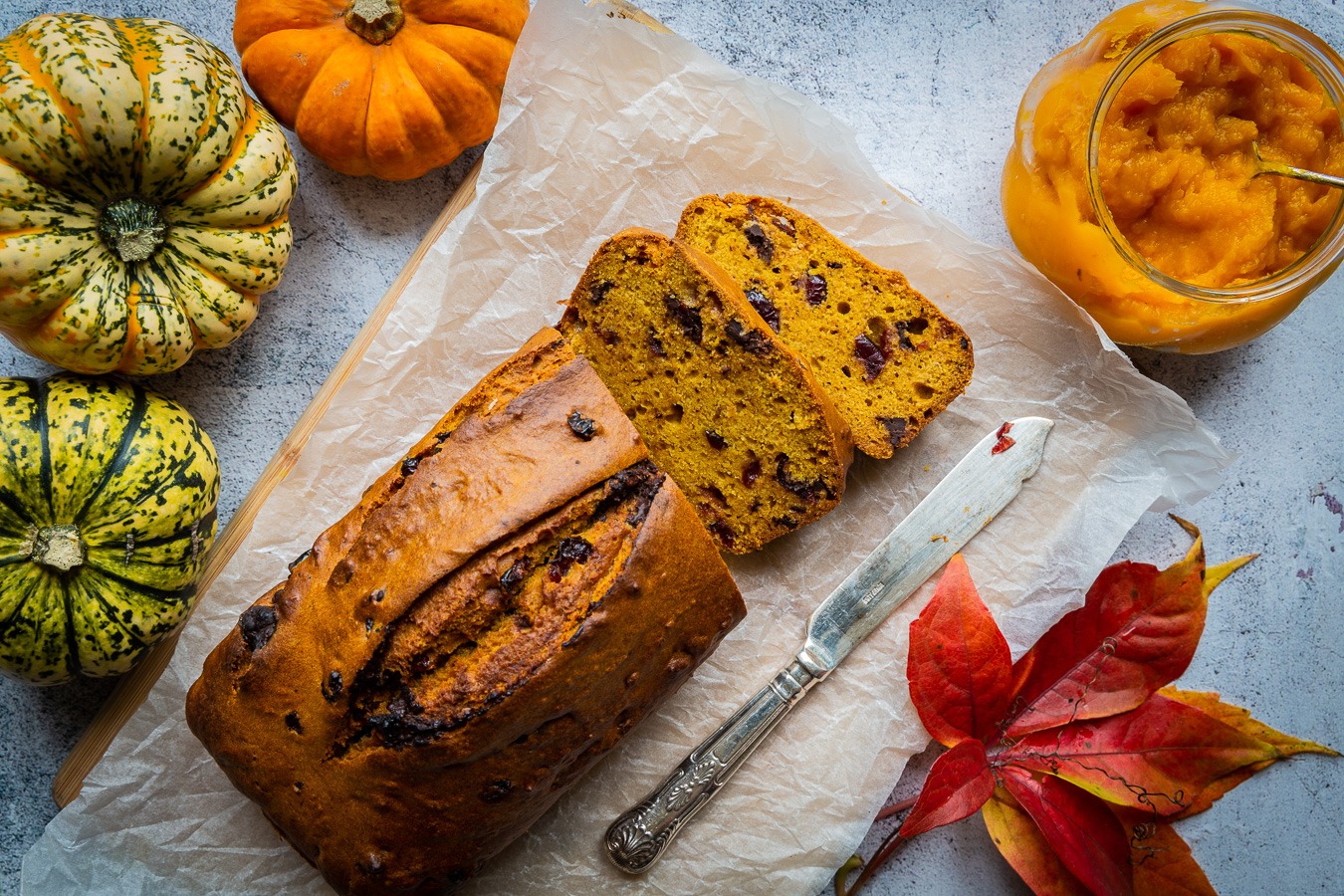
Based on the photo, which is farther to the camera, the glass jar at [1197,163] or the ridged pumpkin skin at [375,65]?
the ridged pumpkin skin at [375,65]

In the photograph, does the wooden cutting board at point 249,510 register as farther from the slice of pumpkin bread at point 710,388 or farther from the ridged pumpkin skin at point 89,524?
the slice of pumpkin bread at point 710,388

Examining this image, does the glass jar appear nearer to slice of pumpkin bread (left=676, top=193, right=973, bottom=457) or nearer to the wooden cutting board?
slice of pumpkin bread (left=676, top=193, right=973, bottom=457)

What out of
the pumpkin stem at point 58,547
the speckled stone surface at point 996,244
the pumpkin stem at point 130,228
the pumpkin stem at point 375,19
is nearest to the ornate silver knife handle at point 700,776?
the speckled stone surface at point 996,244

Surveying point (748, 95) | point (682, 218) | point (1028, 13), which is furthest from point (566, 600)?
point (1028, 13)

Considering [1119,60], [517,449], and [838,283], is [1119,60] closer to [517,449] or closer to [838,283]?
[838,283]

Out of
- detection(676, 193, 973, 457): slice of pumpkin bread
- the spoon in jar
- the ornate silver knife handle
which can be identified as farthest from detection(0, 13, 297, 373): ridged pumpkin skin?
the spoon in jar

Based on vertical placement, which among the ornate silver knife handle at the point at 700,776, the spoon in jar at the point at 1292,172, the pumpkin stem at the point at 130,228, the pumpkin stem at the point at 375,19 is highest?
the pumpkin stem at the point at 375,19

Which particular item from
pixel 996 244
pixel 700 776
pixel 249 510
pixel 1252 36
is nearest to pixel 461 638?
pixel 700 776

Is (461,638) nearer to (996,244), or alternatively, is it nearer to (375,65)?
(375,65)
